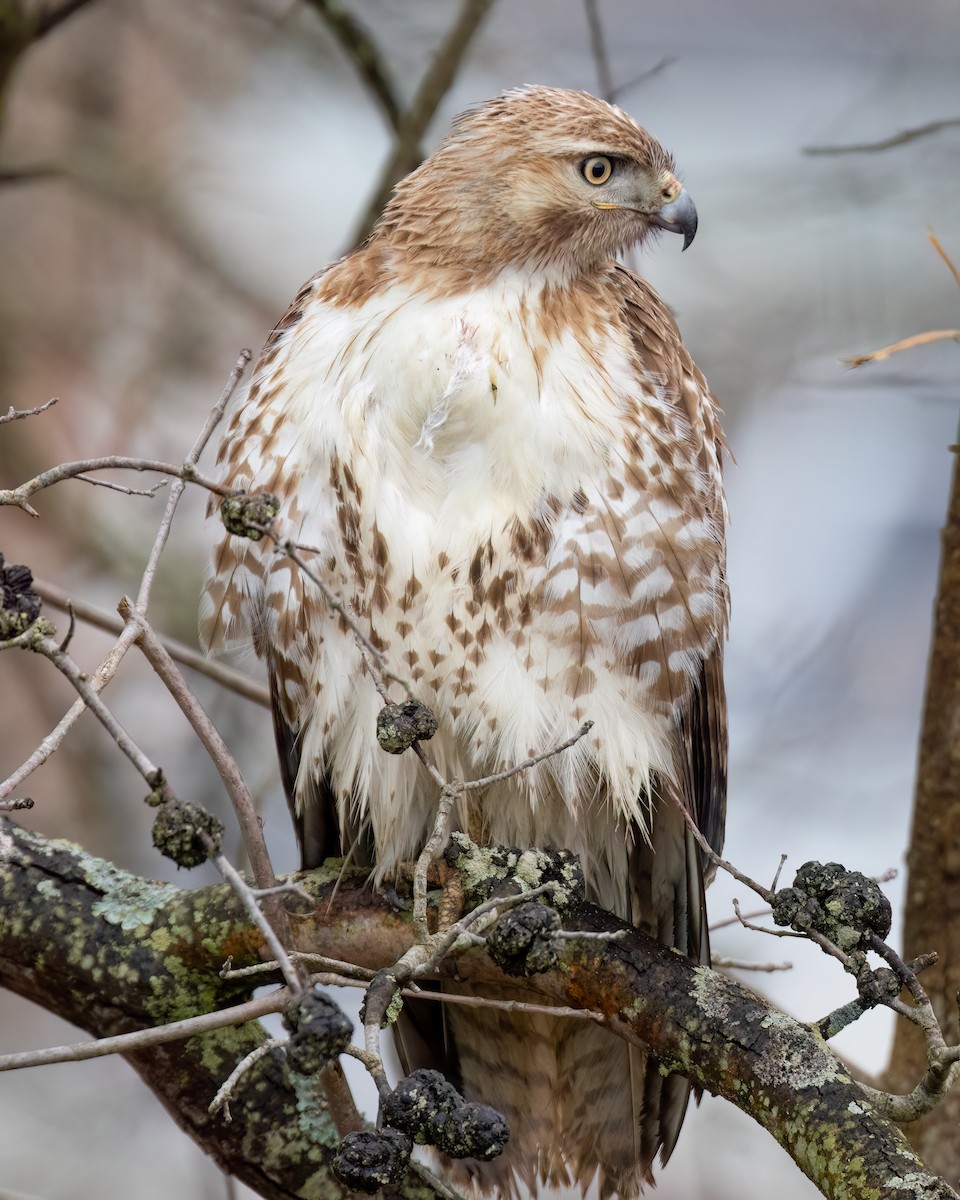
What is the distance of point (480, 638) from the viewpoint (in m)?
2.77

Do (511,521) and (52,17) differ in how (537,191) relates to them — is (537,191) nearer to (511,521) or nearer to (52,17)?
(511,521)

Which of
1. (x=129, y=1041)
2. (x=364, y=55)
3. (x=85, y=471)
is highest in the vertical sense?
(x=364, y=55)

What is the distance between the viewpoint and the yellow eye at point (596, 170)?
2.98 meters

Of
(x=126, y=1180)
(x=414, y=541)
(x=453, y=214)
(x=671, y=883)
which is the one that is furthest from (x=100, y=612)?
(x=126, y=1180)

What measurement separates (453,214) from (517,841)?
1.29 meters

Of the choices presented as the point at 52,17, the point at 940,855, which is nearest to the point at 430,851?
the point at 940,855

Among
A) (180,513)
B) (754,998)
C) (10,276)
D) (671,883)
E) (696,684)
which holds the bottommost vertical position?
(754,998)

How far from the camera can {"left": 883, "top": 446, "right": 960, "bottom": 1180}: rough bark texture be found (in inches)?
122

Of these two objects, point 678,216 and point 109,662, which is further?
point 678,216

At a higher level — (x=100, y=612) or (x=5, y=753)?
(x=5, y=753)

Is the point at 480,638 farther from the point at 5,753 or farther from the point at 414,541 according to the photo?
→ the point at 5,753

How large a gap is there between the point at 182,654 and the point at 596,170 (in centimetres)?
134

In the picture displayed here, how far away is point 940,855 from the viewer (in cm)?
318

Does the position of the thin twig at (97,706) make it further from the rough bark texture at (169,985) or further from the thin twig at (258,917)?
the rough bark texture at (169,985)
